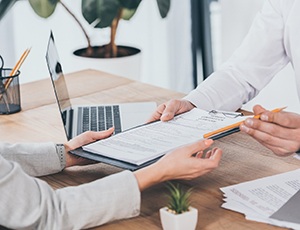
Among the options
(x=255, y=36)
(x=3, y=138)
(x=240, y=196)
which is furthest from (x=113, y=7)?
(x=240, y=196)

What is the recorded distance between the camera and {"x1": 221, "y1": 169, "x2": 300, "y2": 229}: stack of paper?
1337 millimetres

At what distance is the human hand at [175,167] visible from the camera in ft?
4.45

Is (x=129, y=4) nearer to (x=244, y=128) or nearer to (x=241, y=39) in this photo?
(x=241, y=39)

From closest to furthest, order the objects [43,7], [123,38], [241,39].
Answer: [43,7], [241,39], [123,38]

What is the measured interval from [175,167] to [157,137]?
0.25 meters

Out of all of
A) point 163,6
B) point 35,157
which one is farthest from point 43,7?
point 35,157

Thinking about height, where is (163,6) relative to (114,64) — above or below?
above

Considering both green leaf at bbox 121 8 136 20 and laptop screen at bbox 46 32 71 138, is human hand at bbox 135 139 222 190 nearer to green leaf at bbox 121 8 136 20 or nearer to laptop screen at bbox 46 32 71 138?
laptop screen at bbox 46 32 71 138

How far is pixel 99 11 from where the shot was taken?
3107mm

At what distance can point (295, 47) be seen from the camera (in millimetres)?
2088

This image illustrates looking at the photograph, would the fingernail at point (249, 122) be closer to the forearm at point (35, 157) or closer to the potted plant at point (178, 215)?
the potted plant at point (178, 215)

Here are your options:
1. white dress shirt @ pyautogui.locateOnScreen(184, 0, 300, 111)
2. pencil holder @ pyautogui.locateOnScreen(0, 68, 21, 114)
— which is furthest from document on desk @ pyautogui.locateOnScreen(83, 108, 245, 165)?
pencil holder @ pyautogui.locateOnScreen(0, 68, 21, 114)

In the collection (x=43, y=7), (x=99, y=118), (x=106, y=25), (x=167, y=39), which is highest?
(x=43, y=7)

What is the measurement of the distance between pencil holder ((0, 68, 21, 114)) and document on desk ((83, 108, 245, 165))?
2.00ft
